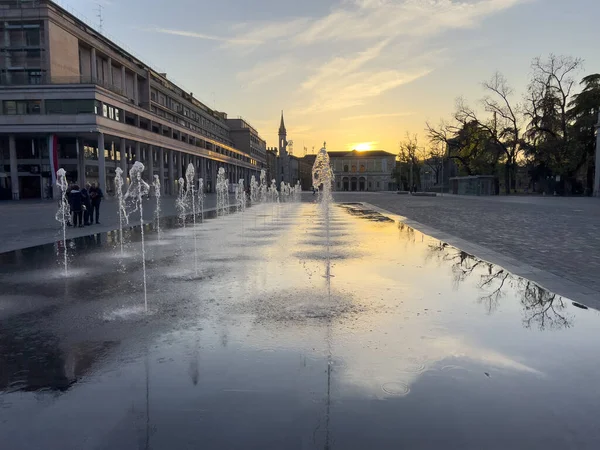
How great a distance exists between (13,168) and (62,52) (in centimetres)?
1321

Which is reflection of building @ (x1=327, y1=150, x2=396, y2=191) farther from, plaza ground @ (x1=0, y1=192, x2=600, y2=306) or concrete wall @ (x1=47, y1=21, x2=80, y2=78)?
plaza ground @ (x1=0, y1=192, x2=600, y2=306)

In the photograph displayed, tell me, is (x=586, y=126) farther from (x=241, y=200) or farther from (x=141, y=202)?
(x=141, y=202)

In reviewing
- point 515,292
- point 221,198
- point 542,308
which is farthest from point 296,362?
point 221,198

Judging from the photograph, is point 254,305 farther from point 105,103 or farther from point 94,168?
point 94,168

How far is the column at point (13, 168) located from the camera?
4134 cm

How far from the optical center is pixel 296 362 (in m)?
3.82

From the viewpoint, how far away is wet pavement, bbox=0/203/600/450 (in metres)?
2.77

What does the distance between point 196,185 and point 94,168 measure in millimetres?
28702

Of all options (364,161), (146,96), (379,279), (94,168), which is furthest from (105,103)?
(364,161)

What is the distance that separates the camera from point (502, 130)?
2090 inches

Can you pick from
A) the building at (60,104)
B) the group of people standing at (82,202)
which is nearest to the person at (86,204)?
the group of people standing at (82,202)

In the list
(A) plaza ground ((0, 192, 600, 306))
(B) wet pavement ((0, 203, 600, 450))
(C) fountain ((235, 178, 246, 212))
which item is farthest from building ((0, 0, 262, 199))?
(B) wet pavement ((0, 203, 600, 450))

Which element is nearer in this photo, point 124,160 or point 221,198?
point 124,160

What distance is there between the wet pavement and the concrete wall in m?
45.0
